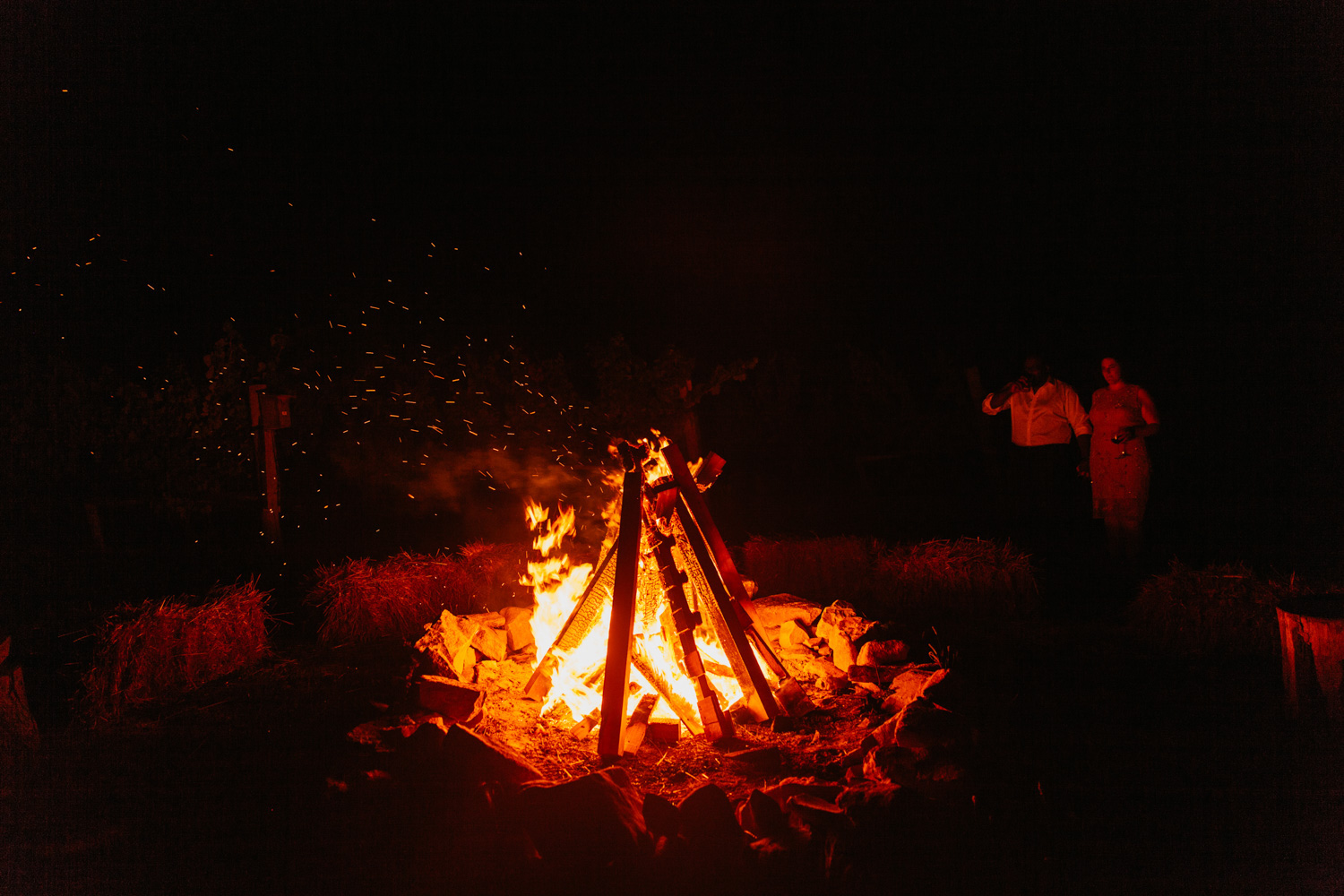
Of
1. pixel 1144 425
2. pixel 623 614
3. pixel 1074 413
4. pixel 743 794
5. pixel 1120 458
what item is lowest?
pixel 743 794

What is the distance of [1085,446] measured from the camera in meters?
6.87

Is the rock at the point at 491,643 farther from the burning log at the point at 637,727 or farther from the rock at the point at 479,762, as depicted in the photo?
the rock at the point at 479,762

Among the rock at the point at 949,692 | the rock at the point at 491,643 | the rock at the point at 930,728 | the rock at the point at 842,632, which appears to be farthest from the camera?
the rock at the point at 491,643

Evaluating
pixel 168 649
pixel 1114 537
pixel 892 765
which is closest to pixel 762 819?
pixel 892 765

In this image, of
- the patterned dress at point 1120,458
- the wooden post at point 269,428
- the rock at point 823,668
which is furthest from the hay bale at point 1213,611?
the wooden post at point 269,428

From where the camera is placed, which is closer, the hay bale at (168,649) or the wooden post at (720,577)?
the wooden post at (720,577)

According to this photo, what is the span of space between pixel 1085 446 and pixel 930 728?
4616 millimetres

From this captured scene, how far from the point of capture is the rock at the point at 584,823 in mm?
2785

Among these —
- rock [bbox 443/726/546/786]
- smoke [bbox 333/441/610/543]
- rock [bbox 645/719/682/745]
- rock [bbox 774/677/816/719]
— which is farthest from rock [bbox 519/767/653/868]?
smoke [bbox 333/441/610/543]

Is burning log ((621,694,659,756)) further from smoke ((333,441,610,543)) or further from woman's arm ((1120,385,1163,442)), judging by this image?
smoke ((333,441,610,543))

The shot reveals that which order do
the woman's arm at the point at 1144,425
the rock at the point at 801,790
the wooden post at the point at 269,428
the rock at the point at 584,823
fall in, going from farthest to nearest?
the wooden post at the point at 269,428, the woman's arm at the point at 1144,425, the rock at the point at 801,790, the rock at the point at 584,823

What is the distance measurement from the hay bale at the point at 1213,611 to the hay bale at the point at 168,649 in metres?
5.80

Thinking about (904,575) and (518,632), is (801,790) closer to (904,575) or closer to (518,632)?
(518,632)

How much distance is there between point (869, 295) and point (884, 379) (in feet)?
22.2
